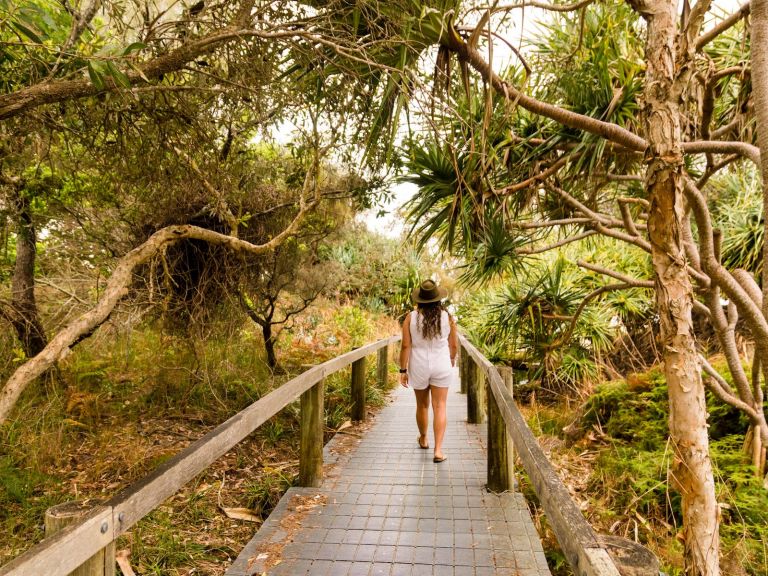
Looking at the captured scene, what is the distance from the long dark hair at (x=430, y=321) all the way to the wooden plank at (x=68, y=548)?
3.80 m

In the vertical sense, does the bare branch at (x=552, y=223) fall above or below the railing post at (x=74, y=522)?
above

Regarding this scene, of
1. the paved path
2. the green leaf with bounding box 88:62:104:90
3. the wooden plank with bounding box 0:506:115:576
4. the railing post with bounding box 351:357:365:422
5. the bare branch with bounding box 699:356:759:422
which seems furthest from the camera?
the railing post with bounding box 351:357:365:422

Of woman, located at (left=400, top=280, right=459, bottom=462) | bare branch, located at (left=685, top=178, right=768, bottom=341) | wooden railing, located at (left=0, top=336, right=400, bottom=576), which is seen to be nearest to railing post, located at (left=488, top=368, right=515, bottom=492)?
woman, located at (left=400, top=280, right=459, bottom=462)

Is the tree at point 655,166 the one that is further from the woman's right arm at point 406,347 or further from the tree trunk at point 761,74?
the woman's right arm at point 406,347

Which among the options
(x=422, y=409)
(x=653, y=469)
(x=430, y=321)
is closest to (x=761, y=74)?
(x=430, y=321)

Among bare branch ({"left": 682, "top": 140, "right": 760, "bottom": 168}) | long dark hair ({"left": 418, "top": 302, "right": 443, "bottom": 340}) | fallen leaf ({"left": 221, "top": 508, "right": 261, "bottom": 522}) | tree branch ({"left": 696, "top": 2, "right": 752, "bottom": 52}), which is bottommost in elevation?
fallen leaf ({"left": 221, "top": 508, "right": 261, "bottom": 522})

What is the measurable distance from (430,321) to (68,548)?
4011 millimetres

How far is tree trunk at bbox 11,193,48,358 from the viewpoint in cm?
537

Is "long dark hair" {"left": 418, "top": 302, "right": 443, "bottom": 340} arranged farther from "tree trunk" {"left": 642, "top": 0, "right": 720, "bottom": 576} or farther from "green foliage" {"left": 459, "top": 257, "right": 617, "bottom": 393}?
"green foliage" {"left": 459, "top": 257, "right": 617, "bottom": 393}

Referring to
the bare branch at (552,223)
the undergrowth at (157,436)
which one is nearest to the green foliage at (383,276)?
the undergrowth at (157,436)

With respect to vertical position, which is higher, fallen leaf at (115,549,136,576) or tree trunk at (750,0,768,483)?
tree trunk at (750,0,768,483)

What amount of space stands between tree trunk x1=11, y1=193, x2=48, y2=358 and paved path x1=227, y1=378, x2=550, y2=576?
330cm

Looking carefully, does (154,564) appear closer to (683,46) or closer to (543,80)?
(683,46)

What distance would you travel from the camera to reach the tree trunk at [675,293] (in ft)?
9.73
